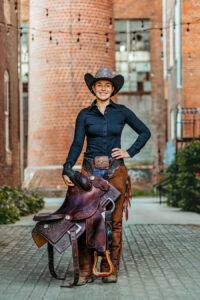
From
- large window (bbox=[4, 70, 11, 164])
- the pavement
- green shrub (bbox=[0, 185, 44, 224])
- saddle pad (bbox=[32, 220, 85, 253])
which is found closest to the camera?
the pavement

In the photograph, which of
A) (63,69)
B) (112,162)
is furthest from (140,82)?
(112,162)

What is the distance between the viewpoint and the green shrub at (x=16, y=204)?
47.3ft

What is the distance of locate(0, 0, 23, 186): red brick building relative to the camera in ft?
67.1

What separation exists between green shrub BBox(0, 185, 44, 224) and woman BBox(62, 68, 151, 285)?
7.29 metres

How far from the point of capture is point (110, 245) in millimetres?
6855

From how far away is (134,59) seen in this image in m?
37.0

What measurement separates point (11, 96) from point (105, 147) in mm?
15647

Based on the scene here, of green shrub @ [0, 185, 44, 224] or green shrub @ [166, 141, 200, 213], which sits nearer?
green shrub @ [0, 185, 44, 224]

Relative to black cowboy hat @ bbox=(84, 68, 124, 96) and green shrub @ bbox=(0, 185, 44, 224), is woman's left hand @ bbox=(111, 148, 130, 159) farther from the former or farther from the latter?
green shrub @ bbox=(0, 185, 44, 224)

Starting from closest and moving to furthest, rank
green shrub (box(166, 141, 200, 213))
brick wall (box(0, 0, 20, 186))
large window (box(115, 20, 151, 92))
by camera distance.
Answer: green shrub (box(166, 141, 200, 213)) < brick wall (box(0, 0, 20, 186)) < large window (box(115, 20, 151, 92))

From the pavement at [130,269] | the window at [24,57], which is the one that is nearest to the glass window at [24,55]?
the window at [24,57]

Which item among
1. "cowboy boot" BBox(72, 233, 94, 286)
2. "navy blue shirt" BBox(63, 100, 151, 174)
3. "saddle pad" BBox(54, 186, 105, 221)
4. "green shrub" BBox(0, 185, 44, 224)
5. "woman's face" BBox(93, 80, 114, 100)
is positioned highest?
"woman's face" BBox(93, 80, 114, 100)

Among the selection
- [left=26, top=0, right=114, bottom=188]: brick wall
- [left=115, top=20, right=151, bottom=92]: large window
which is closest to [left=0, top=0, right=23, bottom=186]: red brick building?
[left=26, top=0, right=114, bottom=188]: brick wall

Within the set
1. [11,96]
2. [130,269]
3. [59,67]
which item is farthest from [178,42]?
[130,269]
